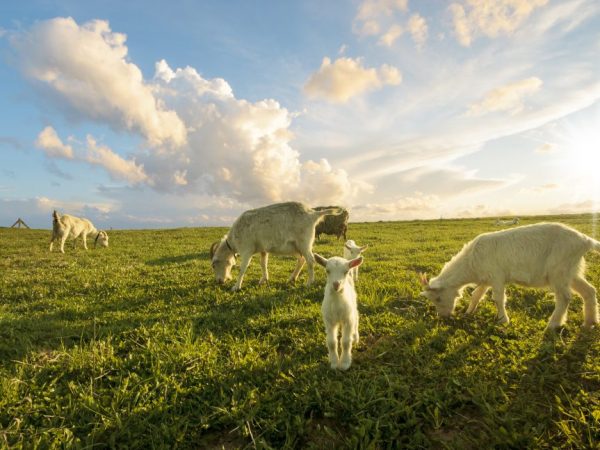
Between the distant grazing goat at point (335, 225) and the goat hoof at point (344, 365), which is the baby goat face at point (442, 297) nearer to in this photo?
the goat hoof at point (344, 365)

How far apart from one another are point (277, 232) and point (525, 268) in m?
6.69

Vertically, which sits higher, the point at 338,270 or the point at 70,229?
the point at 70,229

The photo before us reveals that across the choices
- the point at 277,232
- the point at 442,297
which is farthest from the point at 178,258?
the point at 442,297

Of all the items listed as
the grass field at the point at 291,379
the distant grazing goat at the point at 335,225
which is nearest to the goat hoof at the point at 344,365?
the grass field at the point at 291,379

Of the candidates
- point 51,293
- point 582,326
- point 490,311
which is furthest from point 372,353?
point 51,293

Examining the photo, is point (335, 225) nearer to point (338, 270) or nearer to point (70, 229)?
point (70, 229)

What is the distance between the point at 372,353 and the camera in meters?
5.35

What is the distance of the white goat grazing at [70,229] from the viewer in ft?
68.9

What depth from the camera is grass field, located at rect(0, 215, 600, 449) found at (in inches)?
147

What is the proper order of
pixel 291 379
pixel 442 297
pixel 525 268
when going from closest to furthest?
pixel 291 379 → pixel 525 268 → pixel 442 297

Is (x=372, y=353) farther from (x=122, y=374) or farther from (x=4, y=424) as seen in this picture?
(x=4, y=424)

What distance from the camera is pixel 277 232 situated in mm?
10383

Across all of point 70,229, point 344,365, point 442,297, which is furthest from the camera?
point 70,229

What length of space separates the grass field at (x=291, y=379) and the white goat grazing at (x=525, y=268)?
16.8 inches
